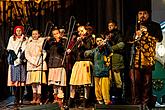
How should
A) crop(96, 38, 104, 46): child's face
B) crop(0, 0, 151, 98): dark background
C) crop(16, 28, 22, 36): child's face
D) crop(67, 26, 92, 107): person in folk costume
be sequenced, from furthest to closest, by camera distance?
crop(0, 0, 151, 98): dark background
crop(16, 28, 22, 36): child's face
crop(67, 26, 92, 107): person in folk costume
crop(96, 38, 104, 46): child's face

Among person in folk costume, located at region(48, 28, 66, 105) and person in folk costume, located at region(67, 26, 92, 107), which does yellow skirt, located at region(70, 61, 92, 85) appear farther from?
person in folk costume, located at region(48, 28, 66, 105)

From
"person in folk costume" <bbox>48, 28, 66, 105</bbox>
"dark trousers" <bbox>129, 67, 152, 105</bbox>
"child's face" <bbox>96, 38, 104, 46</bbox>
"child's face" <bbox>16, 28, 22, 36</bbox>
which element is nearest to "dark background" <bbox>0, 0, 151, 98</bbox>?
"child's face" <bbox>16, 28, 22, 36</bbox>

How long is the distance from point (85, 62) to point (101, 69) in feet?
1.30

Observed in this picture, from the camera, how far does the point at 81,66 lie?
6824mm

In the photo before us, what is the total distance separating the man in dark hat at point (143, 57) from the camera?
6312 mm

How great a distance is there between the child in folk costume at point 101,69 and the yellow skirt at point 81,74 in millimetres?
180

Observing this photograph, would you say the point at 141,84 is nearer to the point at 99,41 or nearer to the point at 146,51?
the point at 146,51

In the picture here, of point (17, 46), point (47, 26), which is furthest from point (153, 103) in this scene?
point (47, 26)

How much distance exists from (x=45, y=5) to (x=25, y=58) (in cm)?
245

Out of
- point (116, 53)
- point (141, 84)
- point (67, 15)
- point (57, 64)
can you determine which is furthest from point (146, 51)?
point (67, 15)

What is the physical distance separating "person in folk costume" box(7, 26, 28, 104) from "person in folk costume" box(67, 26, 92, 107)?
94 centimetres

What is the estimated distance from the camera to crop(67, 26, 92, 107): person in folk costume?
670cm

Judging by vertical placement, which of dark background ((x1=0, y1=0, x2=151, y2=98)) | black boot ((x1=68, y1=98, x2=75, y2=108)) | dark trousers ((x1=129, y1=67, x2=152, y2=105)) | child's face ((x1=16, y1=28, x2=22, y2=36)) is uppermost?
dark background ((x1=0, y1=0, x2=151, y2=98))

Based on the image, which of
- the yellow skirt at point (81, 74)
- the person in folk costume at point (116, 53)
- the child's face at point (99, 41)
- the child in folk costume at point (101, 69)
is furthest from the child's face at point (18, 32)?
the person in folk costume at point (116, 53)
